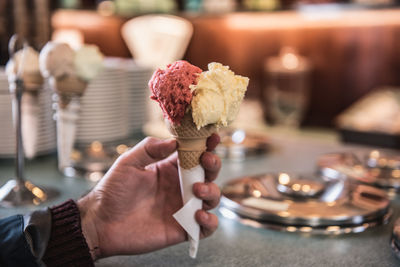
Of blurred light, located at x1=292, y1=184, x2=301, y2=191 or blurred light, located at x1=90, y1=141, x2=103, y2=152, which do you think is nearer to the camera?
blurred light, located at x1=292, y1=184, x2=301, y2=191

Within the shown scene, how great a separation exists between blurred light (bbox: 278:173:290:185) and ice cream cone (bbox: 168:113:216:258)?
43 cm

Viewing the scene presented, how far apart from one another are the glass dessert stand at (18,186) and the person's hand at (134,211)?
0.31 m

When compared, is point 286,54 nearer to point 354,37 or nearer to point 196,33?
point 354,37

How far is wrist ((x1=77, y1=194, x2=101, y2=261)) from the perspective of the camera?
34.4 inches

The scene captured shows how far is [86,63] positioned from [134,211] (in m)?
0.53

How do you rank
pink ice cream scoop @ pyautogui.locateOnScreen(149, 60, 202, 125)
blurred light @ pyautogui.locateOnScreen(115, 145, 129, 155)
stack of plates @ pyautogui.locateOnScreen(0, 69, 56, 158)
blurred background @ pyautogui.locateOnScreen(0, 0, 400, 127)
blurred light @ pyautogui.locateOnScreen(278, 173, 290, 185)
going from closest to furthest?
1. pink ice cream scoop @ pyautogui.locateOnScreen(149, 60, 202, 125)
2. blurred light @ pyautogui.locateOnScreen(278, 173, 290, 185)
3. stack of plates @ pyautogui.locateOnScreen(0, 69, 56, 158)
4. blurred light @ pyautogui.locateOnScreen(115, 145, 129, 155)
5. blurred background @ pyautogui.locateOnScreen(0, 0, 400, 127)

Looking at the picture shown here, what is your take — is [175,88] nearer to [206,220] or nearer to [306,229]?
[206,220]

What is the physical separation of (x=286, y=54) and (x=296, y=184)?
3.37 m

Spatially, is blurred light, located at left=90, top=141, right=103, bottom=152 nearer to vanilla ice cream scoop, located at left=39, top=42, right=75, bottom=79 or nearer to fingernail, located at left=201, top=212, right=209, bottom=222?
vanilla ice cream scoop, located at left=39, top=42, right=75, bottom=79

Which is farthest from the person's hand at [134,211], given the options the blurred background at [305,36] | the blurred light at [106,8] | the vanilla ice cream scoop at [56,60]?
the blurred light at [106,8]

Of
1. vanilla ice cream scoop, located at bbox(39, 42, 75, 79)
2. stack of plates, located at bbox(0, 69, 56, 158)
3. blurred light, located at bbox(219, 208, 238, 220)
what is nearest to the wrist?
blurred light, located at bbox(219, 208, 238, 220)

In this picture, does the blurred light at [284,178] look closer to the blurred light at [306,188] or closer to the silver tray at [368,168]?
the blurred light at [306,188]

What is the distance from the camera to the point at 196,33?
5262 mm

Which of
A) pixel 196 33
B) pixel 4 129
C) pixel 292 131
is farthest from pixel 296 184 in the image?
pixel 196 33
